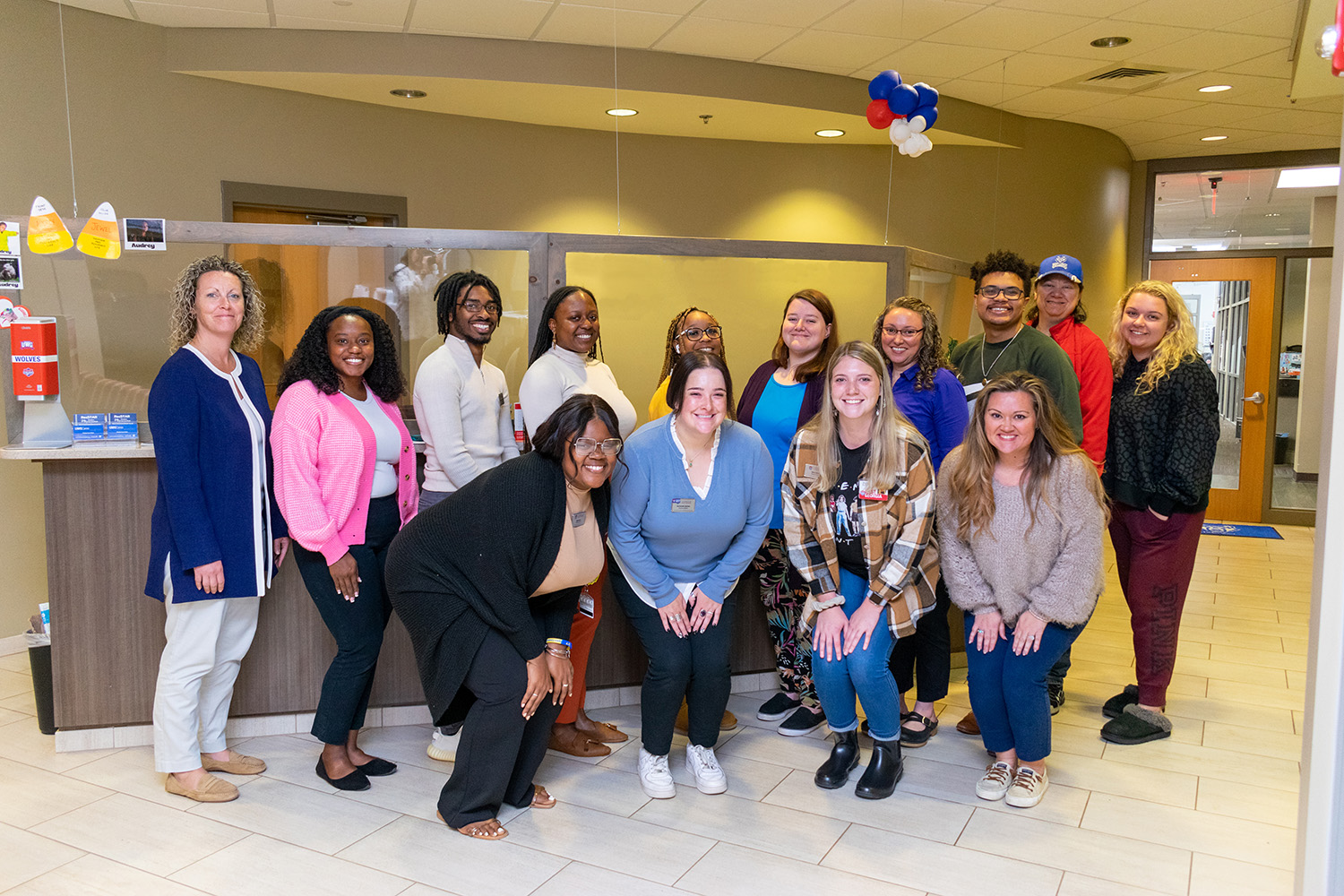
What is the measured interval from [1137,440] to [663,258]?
1930 millimetres

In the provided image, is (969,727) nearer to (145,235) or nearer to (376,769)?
(376,769)

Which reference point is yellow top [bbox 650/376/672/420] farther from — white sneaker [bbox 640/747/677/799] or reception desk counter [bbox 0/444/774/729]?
reception desk counter [bbox 0/444/774/729]

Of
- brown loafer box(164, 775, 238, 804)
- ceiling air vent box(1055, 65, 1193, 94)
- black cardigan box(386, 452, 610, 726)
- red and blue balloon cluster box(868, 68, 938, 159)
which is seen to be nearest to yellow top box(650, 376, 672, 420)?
black cardigan box(386, 452, 610, 726)

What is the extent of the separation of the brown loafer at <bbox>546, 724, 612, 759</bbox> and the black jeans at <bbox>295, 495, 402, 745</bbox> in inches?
26.3

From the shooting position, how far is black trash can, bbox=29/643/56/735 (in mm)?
3301

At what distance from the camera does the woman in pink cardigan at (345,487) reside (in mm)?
2795

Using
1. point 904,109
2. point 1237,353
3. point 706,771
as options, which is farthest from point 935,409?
point 1237,353

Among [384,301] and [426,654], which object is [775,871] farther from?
[384,301]

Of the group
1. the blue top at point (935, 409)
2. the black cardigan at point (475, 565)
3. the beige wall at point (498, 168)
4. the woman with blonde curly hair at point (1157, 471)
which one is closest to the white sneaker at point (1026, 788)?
the woman with blonde curly hair at point (1157, 471)

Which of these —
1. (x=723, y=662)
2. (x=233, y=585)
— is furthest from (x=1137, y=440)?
(x=233, y=585)

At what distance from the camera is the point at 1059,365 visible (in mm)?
3410

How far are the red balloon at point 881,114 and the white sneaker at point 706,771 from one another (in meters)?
3.36

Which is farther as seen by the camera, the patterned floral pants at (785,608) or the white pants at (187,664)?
the patterned floral pants at (785,608)

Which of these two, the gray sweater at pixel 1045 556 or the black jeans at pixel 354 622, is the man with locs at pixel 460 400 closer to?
the black jeans at pixel 354 622
